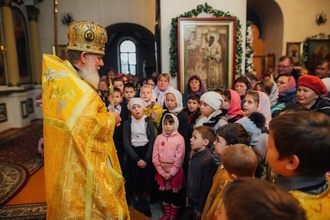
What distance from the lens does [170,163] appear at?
280cm

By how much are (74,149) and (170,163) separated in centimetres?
137

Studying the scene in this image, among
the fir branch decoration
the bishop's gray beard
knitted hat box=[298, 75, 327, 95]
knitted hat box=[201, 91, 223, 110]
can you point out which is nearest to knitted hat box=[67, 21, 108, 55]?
the bishop's gray beard

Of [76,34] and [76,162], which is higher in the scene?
[76,34]

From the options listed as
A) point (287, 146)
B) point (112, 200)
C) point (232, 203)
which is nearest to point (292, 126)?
point (287, 146)

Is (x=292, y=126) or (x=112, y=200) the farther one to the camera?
(x=112, y=200)

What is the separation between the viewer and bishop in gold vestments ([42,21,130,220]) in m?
1.66

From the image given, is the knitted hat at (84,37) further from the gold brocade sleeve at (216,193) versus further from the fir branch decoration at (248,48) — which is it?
the fir branch decoration at (248,48)

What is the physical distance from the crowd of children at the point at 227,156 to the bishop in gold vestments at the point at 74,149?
36 cm

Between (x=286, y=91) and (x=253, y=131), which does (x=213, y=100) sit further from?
(x=286, y=91)

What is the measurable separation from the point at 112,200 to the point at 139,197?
140cm

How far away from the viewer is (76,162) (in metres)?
1.68

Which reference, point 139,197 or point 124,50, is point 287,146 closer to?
point 139,197

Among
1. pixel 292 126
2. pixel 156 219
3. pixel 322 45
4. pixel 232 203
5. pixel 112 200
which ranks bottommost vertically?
pixel 156 219

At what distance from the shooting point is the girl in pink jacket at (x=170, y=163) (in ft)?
9.10
